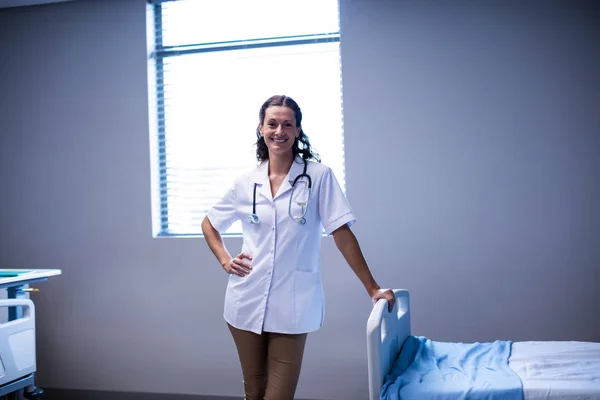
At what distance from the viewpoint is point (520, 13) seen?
2.98 meters

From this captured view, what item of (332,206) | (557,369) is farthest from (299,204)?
(557,369)

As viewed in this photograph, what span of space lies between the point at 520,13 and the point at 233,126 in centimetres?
161

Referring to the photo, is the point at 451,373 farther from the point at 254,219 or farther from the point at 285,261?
the point at 254,219

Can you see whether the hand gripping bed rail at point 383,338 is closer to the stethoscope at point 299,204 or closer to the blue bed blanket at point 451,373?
the blue bed blanket at point 451,373

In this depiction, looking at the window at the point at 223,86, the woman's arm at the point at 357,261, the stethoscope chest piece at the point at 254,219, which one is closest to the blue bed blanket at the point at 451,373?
the woman's arm at the point at 357,261

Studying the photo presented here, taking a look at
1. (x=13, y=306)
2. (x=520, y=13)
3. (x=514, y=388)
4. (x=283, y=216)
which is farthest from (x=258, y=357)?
(x=520, y=13)

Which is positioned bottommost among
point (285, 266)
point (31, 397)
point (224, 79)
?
point (31, 397)

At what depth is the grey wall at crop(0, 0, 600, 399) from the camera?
296cm

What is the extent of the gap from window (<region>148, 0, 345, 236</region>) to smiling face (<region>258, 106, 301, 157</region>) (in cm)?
132

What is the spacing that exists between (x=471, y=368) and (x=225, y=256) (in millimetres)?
930

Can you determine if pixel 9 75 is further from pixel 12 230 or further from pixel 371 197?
pixel 371 197

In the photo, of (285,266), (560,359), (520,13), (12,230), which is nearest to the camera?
(285,266)

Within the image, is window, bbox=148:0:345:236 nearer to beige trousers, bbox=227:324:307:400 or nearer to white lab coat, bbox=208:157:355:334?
white lab coat, bbox=208:157:355:334

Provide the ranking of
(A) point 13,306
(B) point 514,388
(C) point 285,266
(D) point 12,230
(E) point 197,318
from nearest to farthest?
(B) point 514,388
(C) point 285,266
(A) point 13,306
(E) point 197,318
(D) point 12,230
